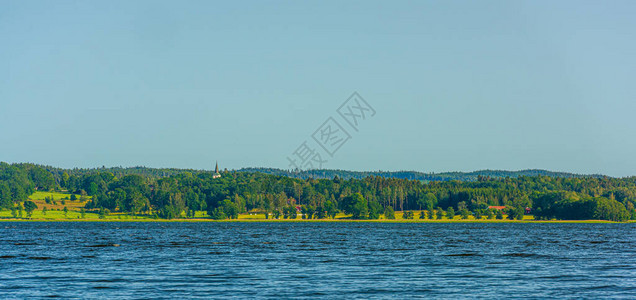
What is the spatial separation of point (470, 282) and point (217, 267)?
1016 inches

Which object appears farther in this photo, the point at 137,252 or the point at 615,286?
the point at 137,252

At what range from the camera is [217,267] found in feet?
223

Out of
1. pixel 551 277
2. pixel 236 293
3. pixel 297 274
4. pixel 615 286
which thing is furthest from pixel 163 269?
pixel 615 286

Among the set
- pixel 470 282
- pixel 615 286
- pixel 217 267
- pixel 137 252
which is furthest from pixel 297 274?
pixel 137 252

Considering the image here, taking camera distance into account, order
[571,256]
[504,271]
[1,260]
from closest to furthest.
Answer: [504,271], [1,260], [571,256]

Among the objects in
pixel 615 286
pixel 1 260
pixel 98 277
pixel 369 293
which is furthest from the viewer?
pixel 1 260

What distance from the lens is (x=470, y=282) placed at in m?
56.1

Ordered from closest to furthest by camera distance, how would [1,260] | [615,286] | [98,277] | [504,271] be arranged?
[615,286]
[98,277]
[504,271]
[1,260]

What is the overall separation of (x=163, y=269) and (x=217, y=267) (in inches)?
213

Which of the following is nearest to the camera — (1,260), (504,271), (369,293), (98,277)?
(369,293)

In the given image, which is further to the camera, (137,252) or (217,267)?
(137,252)

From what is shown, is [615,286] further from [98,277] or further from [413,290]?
[98,277]

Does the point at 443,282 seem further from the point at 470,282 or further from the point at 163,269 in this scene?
the point at 163,269

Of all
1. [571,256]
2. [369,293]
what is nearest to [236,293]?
[369,293]
